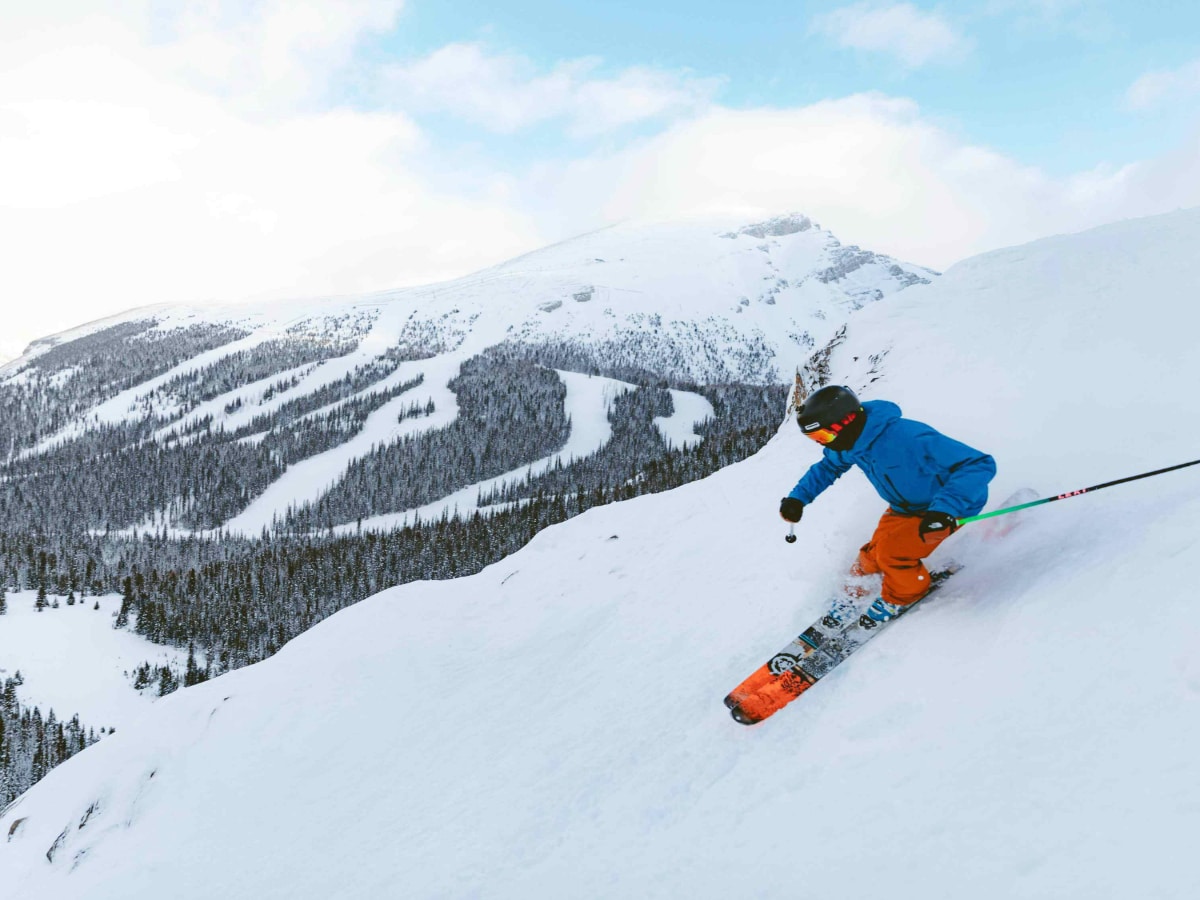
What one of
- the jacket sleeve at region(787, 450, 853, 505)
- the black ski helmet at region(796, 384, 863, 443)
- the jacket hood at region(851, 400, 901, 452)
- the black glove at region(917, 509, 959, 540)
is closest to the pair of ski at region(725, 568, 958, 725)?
the black glove at region(917, 509, 959, 540)

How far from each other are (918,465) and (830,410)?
0.99 m

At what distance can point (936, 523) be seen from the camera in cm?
565

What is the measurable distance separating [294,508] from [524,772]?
546 ft

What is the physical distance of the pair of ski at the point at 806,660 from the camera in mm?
6020

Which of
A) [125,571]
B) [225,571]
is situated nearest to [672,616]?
[225,571]

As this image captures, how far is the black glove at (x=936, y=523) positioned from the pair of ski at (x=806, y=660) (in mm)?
996

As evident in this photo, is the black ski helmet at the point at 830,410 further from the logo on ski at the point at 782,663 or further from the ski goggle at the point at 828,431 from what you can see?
the logo on ski at the point at 782,663

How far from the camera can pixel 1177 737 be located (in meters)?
3.63

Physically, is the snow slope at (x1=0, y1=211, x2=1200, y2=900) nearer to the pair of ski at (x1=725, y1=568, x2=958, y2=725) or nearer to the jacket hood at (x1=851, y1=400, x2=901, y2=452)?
the pair of ski at (x1=725, y1=568, x2=958, y2=725)

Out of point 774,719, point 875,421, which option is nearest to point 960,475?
point 875,421

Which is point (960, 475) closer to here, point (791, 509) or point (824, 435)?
point (824, 435)

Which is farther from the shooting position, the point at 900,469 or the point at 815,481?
the point at 815,481

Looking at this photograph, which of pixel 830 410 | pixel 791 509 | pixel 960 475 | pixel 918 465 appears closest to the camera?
pixel 960 475

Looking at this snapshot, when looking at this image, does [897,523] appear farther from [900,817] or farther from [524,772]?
[524,772]
